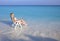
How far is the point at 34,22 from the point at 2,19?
0.35m

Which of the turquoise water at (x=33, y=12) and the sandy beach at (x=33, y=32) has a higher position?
the turquoise water at (x=33, y=12)

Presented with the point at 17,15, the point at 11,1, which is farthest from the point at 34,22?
the point at 11,1

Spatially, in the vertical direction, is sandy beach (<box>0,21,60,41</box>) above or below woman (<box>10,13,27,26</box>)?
below

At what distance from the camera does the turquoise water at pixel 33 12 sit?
125 centimetres

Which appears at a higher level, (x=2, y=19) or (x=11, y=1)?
(x=11, y=1)

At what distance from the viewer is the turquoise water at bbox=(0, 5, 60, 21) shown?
1252 millimetres

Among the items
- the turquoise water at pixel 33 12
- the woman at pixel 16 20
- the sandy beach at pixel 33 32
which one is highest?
the turquoise water at pixel 33 12

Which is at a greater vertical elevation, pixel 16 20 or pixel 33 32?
pixel 16 20

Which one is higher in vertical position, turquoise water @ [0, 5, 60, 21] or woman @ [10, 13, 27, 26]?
turquoise water @ [0, 5, 60, 21]

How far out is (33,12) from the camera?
4.20ft

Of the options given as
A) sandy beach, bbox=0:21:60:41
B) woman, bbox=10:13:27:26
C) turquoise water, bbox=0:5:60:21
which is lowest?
sandy beach, bbox=0:21:60:41

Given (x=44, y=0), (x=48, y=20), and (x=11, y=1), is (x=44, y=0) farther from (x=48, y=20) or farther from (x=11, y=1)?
(x=11, y=1)

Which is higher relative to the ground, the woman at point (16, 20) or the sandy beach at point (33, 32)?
the woman at point (16, 20)

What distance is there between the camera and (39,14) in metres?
1.27
